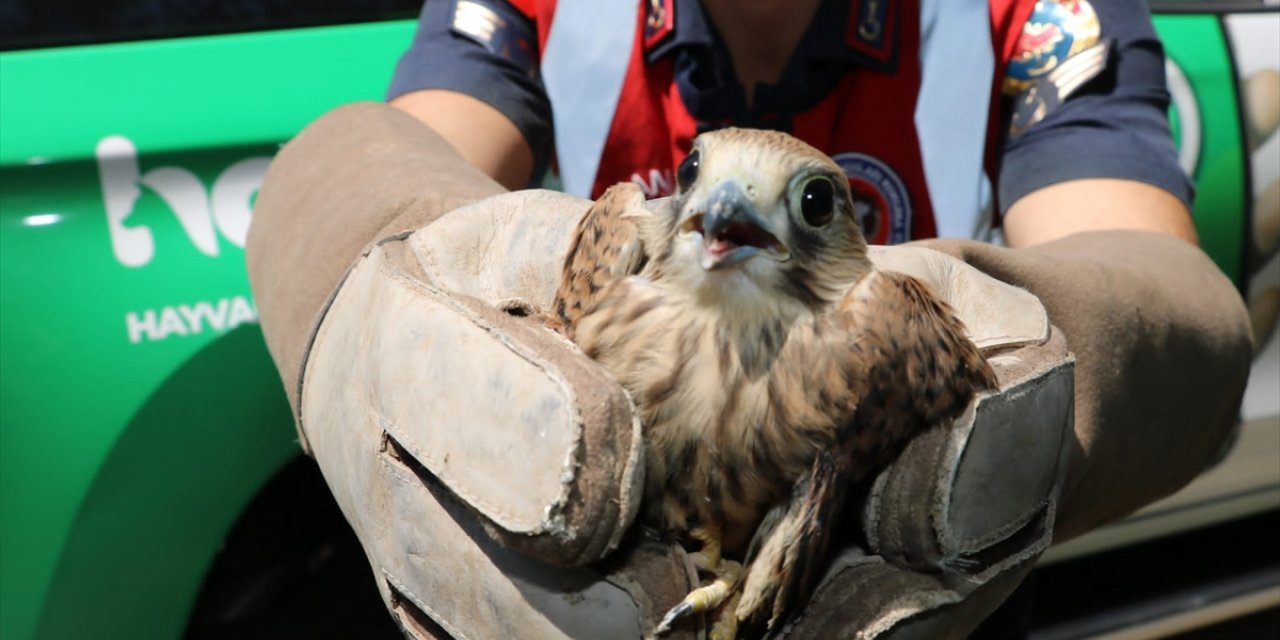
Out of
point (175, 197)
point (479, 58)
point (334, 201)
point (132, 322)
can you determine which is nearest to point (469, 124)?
point (479, 58)

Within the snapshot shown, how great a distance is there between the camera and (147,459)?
2.11 meters

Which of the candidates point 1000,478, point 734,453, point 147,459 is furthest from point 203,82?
point 1000,478

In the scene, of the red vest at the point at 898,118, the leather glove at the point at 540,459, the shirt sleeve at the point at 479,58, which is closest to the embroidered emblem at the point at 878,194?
the red vest at the point at 898,118

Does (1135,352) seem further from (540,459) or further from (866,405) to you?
(540,459)

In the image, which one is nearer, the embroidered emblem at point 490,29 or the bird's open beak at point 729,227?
the bird's open beak at point 729,227

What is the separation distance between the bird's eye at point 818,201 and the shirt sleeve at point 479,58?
3.38 feet

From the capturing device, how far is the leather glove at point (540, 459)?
4.03 ft

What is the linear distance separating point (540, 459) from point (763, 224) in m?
0.32

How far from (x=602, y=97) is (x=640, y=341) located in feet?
3.30

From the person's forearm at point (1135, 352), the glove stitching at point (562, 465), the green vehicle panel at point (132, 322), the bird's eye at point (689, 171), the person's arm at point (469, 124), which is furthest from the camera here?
the person's arm at point (469, 124)

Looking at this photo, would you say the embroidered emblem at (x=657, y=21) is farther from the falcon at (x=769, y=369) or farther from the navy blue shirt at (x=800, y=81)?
the falcon at (x=769, y=369)

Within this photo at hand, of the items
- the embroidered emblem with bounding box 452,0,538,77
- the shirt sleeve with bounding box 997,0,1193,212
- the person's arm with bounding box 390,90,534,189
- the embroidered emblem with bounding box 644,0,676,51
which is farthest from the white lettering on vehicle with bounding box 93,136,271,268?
the shirt sleeve with bounding box 997,0,1193,212

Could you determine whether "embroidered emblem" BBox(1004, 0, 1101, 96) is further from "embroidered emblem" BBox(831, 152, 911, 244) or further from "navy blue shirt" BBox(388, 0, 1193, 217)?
"embroidered emblem" BBox(831, 152, 911, 244)

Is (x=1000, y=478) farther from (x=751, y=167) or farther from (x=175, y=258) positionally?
(x=175, y=258)
